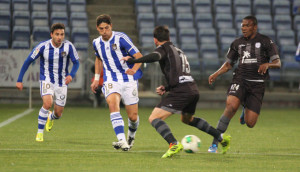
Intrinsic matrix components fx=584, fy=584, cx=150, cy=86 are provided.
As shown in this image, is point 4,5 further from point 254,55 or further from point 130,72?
point 254,55

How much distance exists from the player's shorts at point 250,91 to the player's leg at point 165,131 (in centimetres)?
127

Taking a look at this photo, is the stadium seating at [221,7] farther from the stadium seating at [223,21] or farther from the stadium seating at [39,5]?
the stadium seating at [39,5]

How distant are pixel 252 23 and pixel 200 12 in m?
14.2

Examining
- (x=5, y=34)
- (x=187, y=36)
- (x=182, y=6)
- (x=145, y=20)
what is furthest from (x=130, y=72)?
(x=182, y=6)

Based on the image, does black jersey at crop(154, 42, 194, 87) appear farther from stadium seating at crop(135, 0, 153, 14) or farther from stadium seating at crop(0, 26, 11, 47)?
stadium seating at crop(135, 0, 153, 14)

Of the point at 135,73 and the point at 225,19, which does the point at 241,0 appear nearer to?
the point at 225,19

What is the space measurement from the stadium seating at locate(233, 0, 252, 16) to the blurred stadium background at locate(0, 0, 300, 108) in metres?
0.04

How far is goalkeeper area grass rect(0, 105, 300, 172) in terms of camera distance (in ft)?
20.7

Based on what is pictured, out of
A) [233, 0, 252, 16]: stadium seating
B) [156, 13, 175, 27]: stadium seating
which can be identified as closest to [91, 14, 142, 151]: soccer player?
[156, 13, 175, 27]: stadium seating

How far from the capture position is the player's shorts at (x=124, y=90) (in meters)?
7.62

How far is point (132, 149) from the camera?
26.1ft

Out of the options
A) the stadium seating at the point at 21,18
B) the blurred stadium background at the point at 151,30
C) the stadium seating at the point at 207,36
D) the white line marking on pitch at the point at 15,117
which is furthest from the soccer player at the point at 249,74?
the stadium seating at the point at 21,18

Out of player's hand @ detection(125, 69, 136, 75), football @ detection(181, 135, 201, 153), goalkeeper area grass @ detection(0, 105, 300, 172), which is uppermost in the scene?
player's hand @ detection(125, 69, 136, 75)

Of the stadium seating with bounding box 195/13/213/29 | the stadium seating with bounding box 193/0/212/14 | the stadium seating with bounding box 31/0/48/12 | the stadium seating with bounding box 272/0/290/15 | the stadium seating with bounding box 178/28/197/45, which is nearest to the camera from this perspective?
the stadium seating with bounding box 178/28/197/45
